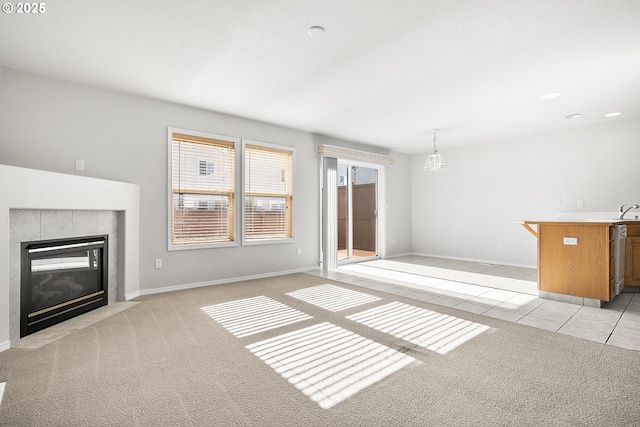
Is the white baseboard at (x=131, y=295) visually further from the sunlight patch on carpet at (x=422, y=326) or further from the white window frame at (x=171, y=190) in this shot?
the sunlight patch on carpet at (x=422, y=326)

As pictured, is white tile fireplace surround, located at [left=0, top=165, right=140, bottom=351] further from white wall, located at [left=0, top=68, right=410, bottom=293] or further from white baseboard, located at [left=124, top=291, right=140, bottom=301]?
white wall, located at [left=0, top=68, right=410, bottom=293]

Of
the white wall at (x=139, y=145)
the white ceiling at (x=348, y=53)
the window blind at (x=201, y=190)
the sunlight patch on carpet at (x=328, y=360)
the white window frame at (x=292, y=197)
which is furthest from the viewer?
the white window frame at (x=292, y=197)

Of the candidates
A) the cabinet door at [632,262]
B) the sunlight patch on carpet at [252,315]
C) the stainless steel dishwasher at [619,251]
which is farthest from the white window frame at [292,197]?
the cabinet door at [632,262]

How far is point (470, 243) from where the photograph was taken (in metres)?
7.02

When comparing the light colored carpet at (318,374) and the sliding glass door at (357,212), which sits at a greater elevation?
the sliding glass door at (357,212)

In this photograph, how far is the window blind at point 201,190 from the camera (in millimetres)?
4496

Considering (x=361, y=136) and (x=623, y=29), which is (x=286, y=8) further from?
(x=361, y=136)

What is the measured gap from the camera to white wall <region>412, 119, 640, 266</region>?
5.28 m

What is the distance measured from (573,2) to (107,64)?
411 centimetres

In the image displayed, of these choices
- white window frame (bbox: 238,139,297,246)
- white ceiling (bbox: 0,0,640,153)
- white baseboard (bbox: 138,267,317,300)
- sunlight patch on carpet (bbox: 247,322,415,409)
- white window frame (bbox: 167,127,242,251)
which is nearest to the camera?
sunlight patch on carpet (bbox: 247,322,415,409)

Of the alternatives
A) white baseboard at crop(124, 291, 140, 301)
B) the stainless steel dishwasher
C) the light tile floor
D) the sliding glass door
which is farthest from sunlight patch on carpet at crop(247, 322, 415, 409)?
the sliding glass door

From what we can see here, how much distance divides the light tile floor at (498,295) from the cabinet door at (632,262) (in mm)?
215

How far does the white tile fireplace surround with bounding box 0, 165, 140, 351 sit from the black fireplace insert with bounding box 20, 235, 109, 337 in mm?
89

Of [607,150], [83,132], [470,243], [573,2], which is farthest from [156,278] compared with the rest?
[607,150]
